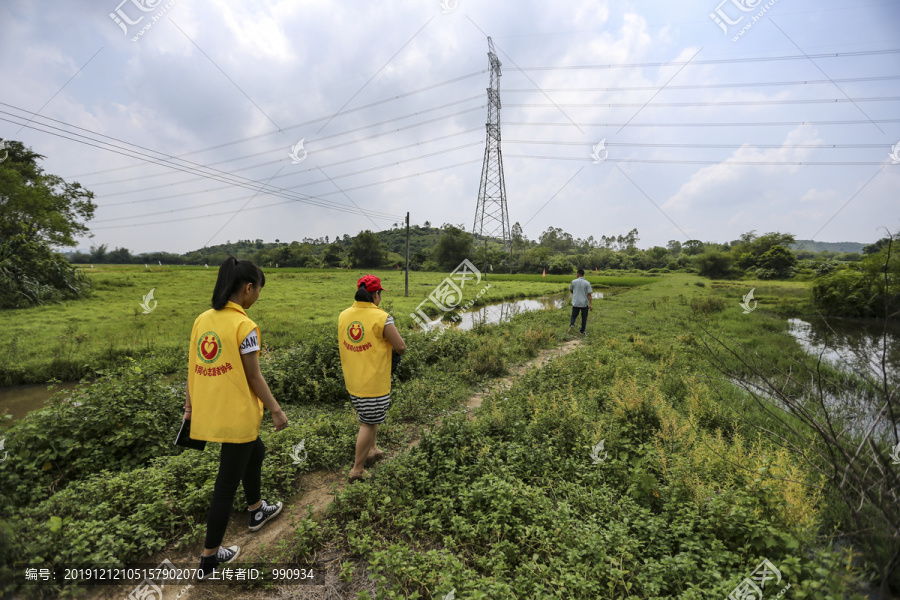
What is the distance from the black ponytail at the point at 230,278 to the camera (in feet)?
8.50

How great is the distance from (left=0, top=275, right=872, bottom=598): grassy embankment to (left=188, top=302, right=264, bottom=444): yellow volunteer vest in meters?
1.15

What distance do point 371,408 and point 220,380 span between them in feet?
5.26

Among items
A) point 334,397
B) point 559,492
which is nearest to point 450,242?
point 334,397

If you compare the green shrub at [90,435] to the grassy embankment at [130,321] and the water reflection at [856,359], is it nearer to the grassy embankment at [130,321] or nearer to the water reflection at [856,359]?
the grassy embankment at [130,321]

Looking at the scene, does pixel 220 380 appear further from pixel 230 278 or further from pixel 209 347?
pixel 230 278

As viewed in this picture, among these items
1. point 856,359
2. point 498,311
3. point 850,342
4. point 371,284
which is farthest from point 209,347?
point 498,311

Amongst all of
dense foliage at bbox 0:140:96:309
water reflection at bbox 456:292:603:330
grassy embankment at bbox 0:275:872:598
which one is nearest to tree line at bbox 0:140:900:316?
dense foliage at bbox 0:140:96:309

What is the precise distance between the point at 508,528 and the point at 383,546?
1133 mm

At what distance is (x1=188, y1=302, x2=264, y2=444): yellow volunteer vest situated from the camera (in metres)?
2.51

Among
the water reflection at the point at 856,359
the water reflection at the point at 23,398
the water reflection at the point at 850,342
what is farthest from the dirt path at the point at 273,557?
the water reflection at the point at 23,398

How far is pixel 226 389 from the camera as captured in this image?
253 centimetres

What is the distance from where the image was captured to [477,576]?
248cm

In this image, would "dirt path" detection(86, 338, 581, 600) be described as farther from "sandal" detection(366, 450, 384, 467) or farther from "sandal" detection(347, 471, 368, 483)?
"sandal" detection(366, 450, 384, 467)

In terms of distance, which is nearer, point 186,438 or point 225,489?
point 225,489
